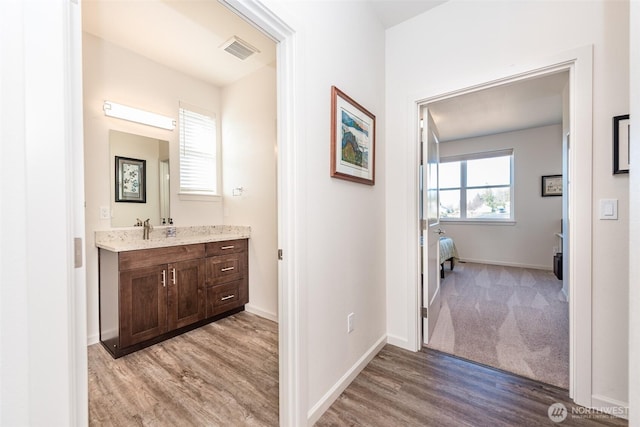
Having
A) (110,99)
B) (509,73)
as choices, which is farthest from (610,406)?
(110,99)

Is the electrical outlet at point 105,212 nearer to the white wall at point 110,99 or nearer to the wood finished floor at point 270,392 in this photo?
the white wall at point 110,99

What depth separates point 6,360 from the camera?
0.59m

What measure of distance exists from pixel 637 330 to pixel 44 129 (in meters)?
1.86

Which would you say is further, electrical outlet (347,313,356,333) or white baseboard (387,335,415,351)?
white baseboard (387,335,415,351)

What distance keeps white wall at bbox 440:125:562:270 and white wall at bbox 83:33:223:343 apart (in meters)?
5.65

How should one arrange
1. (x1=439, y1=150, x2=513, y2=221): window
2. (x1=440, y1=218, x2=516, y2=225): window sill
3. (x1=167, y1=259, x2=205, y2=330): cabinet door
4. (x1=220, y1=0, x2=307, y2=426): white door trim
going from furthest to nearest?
1. (x1=439, y1=150, x2=513, y2=221): window
2. (x1=440, y1=218, x2=516, y2=225): window sill
3. (x1=167, y1=259, x2=205, y2=330): cabinet door
4. (x1=220, y1=0, x2=307, y2=426): white door trim

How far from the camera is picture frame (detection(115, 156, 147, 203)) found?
2.52 m

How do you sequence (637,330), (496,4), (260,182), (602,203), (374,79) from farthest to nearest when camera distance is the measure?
(260,182)
(374,79)
(496,4)
(602,203)
(637,330)

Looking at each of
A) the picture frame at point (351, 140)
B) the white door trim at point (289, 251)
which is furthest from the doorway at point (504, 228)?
the white door trim at point (289, 251)

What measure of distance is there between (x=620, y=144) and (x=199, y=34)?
3132 millimetres

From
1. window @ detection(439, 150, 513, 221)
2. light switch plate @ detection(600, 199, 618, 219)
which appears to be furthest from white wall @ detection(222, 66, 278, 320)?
window @ detection(439, 150, 513, 221)

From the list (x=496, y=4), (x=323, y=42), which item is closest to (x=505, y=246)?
(x=496, y=4)

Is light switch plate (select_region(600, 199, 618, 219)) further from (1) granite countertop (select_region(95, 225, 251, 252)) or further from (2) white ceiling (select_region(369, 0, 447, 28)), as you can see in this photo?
(1) granite countertop (select_region(95, 225, 251, 252))

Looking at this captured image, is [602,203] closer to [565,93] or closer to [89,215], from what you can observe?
[565,93]
